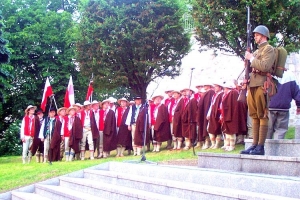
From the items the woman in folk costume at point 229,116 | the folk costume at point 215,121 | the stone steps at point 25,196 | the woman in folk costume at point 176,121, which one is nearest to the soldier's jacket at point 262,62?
the stone steps at point 25,196

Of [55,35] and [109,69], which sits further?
[55,35]

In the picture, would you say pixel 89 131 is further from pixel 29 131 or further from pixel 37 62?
pixel 37 62

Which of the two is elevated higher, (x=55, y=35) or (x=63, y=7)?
(x=63, y=7)

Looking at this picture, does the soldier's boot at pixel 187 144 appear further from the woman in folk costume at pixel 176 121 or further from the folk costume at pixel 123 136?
the folk costume at pixel 123 136

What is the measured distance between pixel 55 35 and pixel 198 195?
26015mm

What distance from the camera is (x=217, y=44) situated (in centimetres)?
1720

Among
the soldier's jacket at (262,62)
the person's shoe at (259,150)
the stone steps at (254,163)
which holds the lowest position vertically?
the stone steps at (254,163)

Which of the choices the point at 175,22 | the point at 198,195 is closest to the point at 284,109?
the point at 198,195

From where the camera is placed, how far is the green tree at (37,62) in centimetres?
3089

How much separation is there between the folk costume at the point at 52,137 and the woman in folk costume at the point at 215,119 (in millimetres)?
5541

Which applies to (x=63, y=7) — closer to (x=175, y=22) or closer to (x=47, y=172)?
(x=175, y=22)

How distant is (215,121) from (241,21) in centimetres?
342

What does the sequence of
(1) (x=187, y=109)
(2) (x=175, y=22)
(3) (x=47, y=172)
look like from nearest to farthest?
(3) (x=47, y=172), (1) (x=187, y=109), (2) (x=175, y=22)

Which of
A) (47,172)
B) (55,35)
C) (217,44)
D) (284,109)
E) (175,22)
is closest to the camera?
(284,109)
